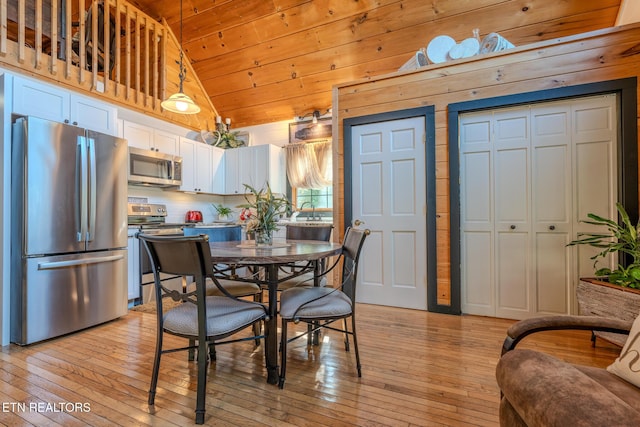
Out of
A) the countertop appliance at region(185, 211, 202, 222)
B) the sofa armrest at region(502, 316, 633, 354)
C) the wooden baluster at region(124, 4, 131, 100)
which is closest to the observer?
the sofa armrest at region(502, 316, 633, 354)

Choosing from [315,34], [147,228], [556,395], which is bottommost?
[556,395]

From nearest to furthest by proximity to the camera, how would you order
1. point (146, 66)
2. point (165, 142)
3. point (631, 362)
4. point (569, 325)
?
point (631, 362)
point (569, 325)
point (165, 142)
point (146, 66)

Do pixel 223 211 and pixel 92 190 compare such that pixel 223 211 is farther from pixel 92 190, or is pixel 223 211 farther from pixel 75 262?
pixel 75 262

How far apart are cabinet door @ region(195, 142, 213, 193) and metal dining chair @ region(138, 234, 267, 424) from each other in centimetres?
341

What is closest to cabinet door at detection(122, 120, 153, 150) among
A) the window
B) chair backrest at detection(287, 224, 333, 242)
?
the window

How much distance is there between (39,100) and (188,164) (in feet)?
6.95

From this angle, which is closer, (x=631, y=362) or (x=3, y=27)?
(x=631, y=362)

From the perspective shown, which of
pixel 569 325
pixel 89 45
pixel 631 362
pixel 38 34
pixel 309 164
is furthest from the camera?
pixel 309 164

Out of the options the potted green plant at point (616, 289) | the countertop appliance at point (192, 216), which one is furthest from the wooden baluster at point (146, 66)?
the potted green plant at point (616, 289)

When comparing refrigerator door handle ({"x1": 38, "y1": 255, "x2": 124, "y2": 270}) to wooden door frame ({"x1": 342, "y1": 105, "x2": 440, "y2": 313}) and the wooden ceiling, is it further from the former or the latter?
the wooden ceiling

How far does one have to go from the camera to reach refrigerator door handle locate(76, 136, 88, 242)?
2.54 meters

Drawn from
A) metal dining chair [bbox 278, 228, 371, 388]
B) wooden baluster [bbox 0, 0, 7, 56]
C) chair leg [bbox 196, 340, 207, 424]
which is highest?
wooden baluster [bbox 0, 0, 7, 56]

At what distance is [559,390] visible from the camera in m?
0.87

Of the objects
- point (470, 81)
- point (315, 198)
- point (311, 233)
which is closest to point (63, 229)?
point (311, 233)
